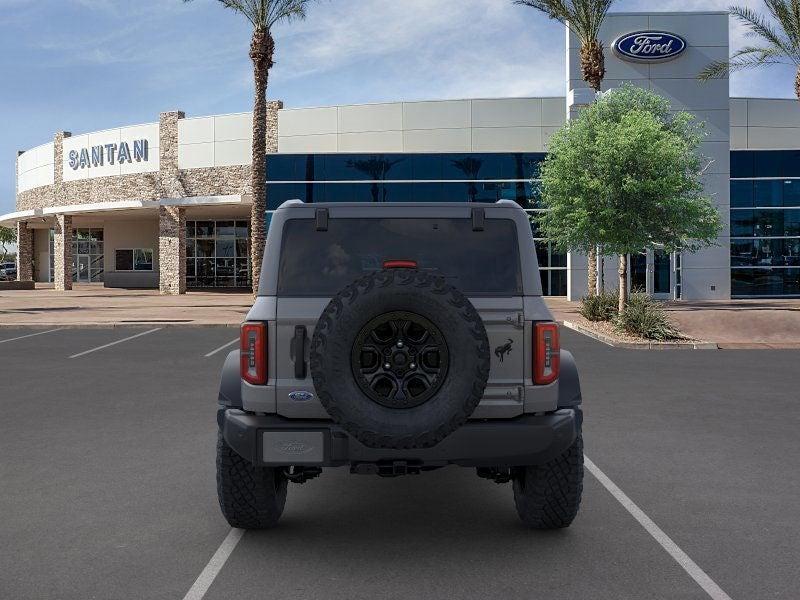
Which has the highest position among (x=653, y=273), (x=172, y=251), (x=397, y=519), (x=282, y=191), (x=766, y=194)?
(x=282, y=191)

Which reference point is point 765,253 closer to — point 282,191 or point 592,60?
point 592,60

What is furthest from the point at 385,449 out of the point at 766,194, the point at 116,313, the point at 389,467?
the point at 766,194

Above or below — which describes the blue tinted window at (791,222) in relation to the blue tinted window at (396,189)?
below

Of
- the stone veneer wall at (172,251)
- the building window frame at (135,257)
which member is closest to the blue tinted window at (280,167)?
the stone veneer wall at (172,251)

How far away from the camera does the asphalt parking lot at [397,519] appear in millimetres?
4219

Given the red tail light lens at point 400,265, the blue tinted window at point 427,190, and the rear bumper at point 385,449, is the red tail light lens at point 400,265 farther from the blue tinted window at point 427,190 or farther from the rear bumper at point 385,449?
the blue tinted window at point 427,190

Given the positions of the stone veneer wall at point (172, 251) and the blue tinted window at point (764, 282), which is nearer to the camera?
the blue tinted window at point (764, 282)

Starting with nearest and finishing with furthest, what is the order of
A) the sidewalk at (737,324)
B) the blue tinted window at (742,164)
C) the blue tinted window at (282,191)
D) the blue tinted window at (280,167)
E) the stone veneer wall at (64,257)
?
1. the sidewalk at (737,324)
2. the blue tinted window at (742,164)
3. the blue tinted window at (282,191)
4. the blue tinted window at (280,167)
5. the stone veneer wall at (64,257)

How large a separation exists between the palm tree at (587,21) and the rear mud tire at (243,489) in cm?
2405

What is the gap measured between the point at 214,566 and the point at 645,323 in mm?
15398

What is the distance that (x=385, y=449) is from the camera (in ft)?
14.1

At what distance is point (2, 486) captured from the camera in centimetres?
619

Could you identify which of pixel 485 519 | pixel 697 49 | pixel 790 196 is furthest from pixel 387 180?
pixel 485 519

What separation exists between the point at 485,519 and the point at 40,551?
2.78 metres
